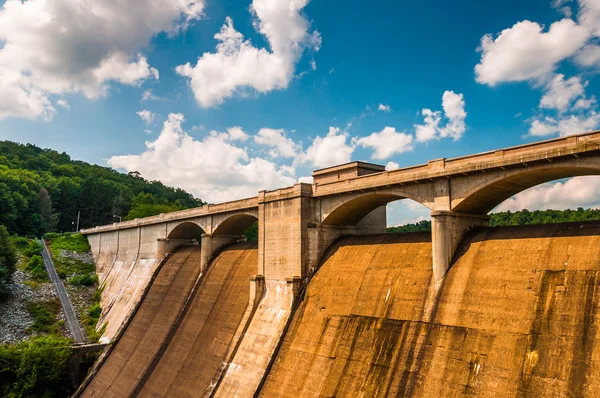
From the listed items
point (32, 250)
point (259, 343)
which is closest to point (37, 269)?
point (32, 250)

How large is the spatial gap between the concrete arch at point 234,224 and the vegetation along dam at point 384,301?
1.43 feet

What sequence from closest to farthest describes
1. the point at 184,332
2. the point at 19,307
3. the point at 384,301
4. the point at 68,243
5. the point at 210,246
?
the point at 384,301 → the point at 184,332 → the point at 210,246 → the point at 19,307 → the point at 68,243

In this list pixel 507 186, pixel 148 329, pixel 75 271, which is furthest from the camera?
pixel 75 271

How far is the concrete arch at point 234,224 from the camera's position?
42.3 m

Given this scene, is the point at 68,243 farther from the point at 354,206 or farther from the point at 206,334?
the point at 354,206

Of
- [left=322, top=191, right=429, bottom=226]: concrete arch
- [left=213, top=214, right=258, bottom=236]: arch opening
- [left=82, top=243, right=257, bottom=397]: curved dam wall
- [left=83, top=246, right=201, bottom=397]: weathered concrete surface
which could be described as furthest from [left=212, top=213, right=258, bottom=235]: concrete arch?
[left=322, top=191, right=429, bottom=226]: concrete arch

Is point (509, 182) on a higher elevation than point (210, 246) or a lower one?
higher

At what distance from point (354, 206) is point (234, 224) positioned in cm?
1679

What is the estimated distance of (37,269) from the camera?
196ft

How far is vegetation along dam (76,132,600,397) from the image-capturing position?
60.2ft

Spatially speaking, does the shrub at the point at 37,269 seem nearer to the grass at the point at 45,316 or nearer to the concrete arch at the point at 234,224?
the grass at the point at 45,316

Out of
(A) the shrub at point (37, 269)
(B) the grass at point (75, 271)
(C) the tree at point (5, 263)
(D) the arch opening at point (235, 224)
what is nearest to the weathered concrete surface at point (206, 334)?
(D) the arch opening at point (235, 224)

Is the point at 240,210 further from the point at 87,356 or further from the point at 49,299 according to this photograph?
the point at 49,299

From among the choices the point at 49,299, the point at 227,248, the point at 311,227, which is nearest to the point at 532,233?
the point at 311,227
